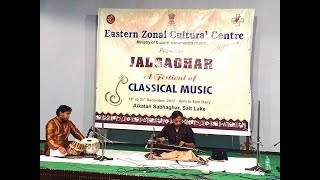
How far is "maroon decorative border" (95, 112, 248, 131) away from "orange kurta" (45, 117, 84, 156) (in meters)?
0.27

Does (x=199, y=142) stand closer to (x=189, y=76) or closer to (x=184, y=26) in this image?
(x=189, y=76)

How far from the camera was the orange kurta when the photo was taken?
372 centimetres

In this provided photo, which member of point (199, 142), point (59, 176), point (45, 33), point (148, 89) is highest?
point (45, 33)

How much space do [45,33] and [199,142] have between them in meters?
1.79

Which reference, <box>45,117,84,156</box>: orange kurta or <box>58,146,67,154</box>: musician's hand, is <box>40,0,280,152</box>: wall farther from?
<box>58,146,67,154</box>: musician's hand

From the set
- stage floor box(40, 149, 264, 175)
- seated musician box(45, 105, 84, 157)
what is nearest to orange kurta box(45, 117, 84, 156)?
seated musician box(45, 105, 84, 157)

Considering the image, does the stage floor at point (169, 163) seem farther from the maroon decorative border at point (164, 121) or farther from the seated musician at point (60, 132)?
the maroon decorative border at point (164, 121)

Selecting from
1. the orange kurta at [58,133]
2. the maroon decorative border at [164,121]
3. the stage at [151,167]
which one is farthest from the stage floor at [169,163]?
the maroon decorative border at [164,121]

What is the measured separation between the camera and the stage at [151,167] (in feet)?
10.9

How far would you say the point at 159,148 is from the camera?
146 inches

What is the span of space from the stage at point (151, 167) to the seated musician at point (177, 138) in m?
0.06
